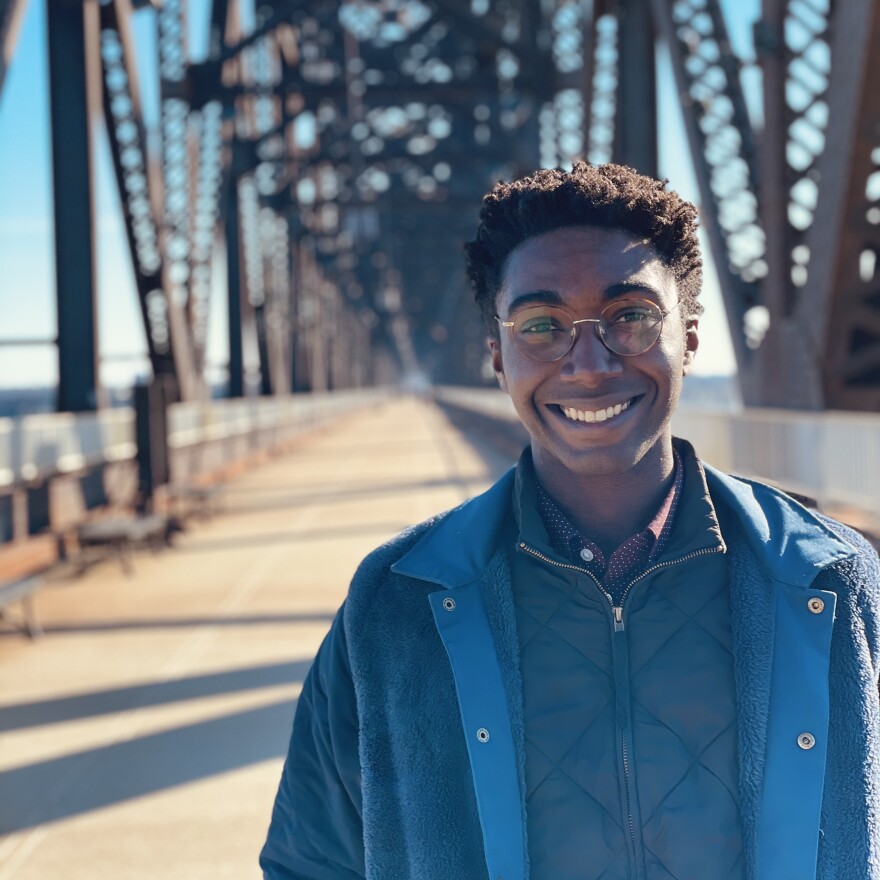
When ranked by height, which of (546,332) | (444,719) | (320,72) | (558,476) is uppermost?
(320,72)

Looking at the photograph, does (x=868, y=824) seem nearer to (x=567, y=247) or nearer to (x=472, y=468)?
(x=567, y=247)

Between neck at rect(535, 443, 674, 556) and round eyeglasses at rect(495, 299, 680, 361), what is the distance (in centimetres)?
18

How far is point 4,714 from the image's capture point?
19.0 ft

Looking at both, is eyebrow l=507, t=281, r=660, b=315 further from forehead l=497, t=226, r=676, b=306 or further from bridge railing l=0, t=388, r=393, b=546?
bridge railing l=0, t=388, r=393, b=546

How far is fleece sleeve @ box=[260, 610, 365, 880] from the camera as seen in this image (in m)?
1.75

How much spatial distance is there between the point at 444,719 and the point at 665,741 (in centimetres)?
30

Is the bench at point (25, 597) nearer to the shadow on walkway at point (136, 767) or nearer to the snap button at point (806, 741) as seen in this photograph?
the shadow on walkway at point (136, 767)

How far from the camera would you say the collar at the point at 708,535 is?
169cm

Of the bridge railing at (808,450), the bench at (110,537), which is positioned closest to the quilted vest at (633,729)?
the bridge railing at (808,450)

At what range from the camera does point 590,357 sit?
5.91 ft

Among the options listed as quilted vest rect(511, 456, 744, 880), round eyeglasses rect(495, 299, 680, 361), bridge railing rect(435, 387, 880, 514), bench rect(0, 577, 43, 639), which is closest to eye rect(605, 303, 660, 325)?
round eyeglasses rect(495, 299, 680, 361)

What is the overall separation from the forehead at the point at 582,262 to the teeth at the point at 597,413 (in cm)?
17

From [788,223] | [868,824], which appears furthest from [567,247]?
[788,223]

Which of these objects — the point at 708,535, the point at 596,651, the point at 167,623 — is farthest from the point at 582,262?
the point at 167,623
